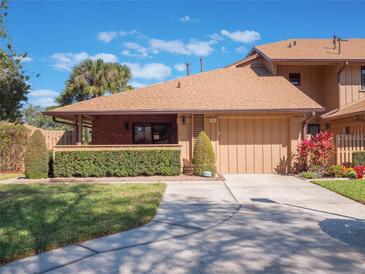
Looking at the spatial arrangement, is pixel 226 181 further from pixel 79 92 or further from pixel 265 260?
pixel 79 92

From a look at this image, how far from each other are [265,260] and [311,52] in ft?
48.9

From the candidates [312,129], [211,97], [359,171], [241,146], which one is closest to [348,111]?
[312,129]

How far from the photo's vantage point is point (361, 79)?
16.3 meters

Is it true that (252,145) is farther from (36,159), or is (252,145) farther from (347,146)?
(36,159)

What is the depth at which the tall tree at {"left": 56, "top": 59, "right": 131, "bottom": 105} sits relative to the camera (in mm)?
25719

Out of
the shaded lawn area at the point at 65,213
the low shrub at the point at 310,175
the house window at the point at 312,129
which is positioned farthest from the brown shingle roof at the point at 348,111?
the shaded lawn area at the point at 65,213

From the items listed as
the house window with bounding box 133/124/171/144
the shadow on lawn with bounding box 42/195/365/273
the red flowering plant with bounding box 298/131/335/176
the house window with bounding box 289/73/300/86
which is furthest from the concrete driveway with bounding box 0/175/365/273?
the house window with bounding box 289/73/300/86

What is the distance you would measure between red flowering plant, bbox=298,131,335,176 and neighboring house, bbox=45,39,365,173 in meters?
0.67

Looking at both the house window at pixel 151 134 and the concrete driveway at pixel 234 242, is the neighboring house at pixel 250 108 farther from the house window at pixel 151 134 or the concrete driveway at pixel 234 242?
the concrete driveway at pixel 234 242

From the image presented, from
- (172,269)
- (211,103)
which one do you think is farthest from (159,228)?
(211,103)

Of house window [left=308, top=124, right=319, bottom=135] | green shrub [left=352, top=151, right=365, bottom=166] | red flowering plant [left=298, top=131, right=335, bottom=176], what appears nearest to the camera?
red flowering plant [left=298, top=131, right=335, bottom=176]

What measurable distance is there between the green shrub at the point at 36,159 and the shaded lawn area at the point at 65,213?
1.98 m

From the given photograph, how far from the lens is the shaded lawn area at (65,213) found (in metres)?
4.77

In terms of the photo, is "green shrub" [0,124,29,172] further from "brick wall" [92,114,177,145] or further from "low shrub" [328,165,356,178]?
"low shrub" [328,165,356,178]
